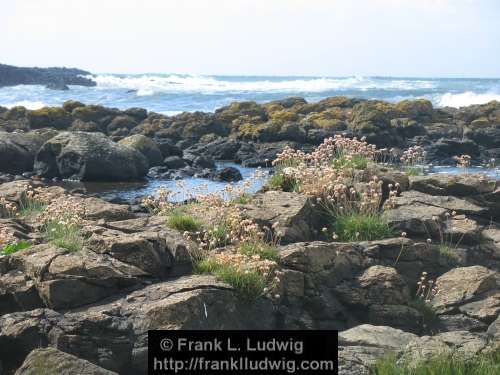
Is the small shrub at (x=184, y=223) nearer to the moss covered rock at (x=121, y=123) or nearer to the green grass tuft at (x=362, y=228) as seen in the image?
the green grass tuft at (x=362, y=228)

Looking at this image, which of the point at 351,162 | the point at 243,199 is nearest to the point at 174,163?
the point at 351,162

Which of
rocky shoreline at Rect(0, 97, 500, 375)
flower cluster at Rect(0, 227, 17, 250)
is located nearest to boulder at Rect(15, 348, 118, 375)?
rocky shoreline at Rect(0, 97, 500, 375)

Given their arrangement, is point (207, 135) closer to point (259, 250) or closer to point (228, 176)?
point (228, 176)

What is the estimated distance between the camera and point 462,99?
5694 cm

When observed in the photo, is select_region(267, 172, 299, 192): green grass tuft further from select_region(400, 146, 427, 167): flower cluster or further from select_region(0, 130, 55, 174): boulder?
select_region(0, 130, 55, 174): boulder

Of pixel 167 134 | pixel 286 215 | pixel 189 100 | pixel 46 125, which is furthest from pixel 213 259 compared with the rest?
pixel 189 100

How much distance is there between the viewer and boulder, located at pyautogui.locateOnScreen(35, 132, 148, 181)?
68.0ft

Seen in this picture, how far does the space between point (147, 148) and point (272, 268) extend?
17.8 metres

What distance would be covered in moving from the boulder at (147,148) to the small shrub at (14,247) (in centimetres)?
1602

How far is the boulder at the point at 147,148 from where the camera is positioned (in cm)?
2391

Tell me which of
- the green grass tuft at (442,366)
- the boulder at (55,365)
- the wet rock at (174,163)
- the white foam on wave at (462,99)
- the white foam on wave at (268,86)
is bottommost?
the white foam on wave at (268,86)

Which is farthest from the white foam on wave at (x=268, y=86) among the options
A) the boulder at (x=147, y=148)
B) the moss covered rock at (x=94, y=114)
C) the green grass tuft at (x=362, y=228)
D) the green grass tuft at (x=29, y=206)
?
the green grass tuft at (x=362, y=228)

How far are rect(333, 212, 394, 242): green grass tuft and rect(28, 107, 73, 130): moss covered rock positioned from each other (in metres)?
26.3

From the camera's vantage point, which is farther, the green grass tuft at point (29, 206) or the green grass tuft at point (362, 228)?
the green grass tuft at point (29, 206)
